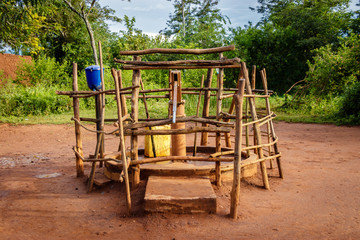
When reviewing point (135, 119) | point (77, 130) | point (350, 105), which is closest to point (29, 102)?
point (77, 130)

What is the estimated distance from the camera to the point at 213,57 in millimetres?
15586

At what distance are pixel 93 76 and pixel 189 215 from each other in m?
2.29

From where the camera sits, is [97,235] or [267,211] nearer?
[97,235]

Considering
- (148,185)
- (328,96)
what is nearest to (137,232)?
(148,185)

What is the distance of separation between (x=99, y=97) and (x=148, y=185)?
151 centimetres

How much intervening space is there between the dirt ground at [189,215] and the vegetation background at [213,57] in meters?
4.96

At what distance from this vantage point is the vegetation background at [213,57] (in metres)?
10.7

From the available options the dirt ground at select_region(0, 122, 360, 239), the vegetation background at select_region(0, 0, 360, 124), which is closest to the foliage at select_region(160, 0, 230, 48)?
the vegetation background at select_region(0, 0, 360, 124)

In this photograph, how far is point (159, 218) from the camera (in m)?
3.08

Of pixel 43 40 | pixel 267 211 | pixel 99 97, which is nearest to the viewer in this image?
pixel 267 211

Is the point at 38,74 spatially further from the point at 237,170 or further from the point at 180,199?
the point at 237,170

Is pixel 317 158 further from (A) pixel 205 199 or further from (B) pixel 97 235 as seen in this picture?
(B) pixel 97 235

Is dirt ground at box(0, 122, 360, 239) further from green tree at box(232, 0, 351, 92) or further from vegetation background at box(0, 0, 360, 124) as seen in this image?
green tree at box(232, 0, 351, 92)

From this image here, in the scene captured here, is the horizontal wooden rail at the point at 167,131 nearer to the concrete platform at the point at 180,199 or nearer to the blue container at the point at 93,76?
the concrete platform at the point at 180,199
